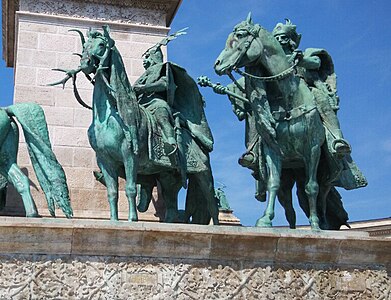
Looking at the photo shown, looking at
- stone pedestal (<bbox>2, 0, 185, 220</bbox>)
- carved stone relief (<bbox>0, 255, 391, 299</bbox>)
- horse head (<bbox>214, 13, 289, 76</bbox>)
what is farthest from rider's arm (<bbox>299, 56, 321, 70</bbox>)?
stone pedestal (<bbox>2, 0, 185, 220</bbox>)

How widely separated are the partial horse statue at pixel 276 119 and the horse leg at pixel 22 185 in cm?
299

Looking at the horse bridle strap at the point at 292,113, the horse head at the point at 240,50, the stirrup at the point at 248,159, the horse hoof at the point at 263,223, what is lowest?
the horse hoof at the point at 263,223

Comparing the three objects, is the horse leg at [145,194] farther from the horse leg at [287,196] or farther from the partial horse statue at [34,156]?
the horse leg at [287,196]

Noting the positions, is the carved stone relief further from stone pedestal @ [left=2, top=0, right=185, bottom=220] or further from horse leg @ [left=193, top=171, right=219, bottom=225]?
stone pedestal @ [left=2, top=0, right=185, bottom=220]

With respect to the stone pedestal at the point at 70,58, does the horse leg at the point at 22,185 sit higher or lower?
lower

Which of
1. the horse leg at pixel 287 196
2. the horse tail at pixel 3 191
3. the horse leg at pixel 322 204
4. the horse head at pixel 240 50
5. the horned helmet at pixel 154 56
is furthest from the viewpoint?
the horned helmet at pixel 154 56

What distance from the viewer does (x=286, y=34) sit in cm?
1092

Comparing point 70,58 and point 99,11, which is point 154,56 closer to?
point 70,58

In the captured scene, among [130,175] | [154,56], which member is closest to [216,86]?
[154,56]

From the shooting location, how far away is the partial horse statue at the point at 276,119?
1002 centimetres

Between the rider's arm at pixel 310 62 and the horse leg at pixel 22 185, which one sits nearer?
the horse leg at pixel 22 185

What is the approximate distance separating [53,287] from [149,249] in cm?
122

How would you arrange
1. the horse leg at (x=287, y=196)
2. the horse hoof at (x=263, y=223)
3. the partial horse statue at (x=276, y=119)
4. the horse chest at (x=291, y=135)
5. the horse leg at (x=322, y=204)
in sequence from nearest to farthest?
1. the horse hoof at (x=263, y=223)
2. the partial horse statue at (x=276, y=119)
3. the horse chest at (x=291, y=135)
4. the horse leg at (x=322, y=204)
5. the horse leg at (x=287, y=196)

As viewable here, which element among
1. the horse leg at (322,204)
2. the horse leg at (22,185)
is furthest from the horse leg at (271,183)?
the horse leg at (22,185)
